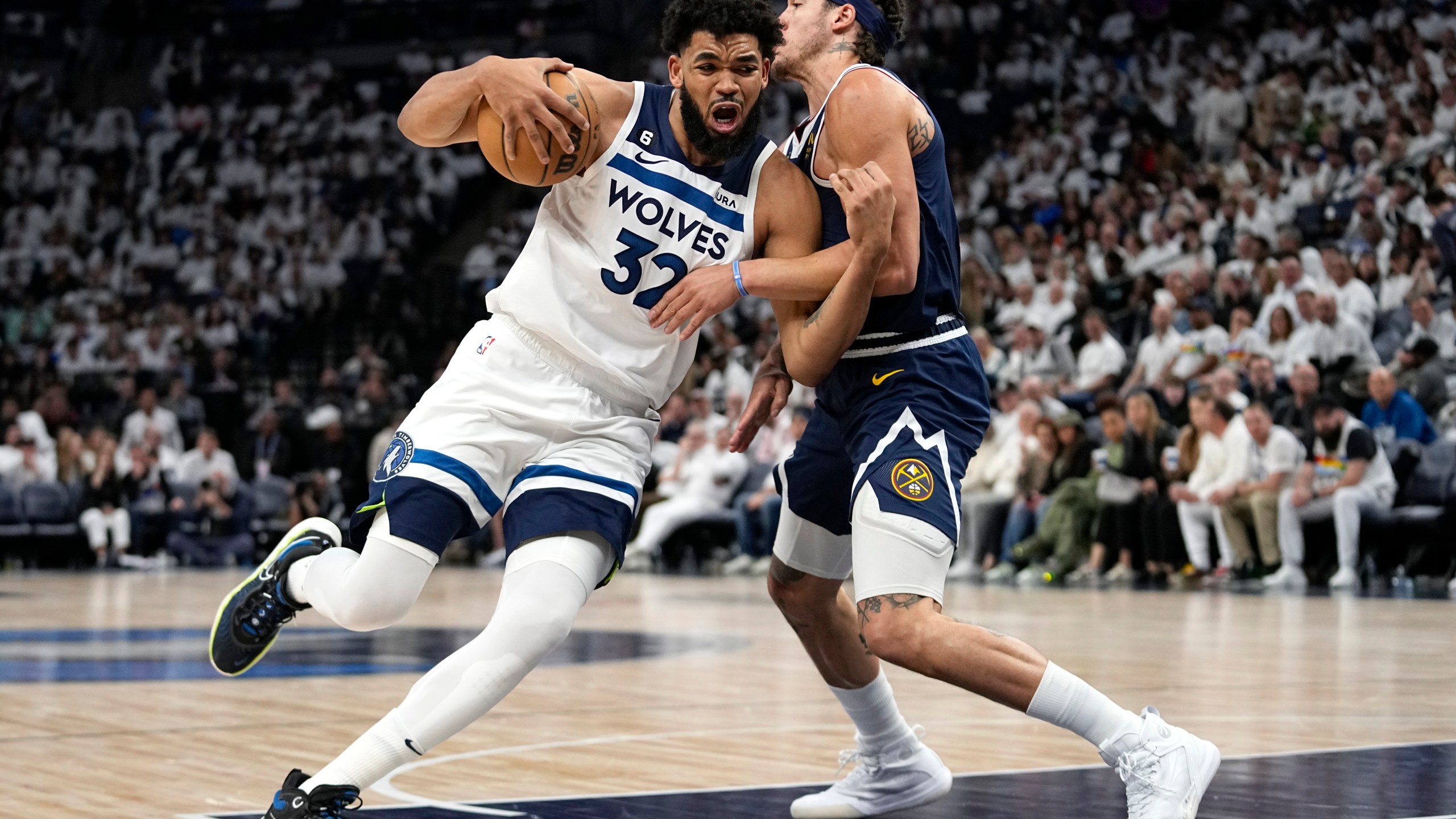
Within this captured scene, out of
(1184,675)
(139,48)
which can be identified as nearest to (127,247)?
(139,48)

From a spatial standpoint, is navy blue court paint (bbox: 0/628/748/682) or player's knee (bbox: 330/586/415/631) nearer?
player's knee (bbox: 330/586/415/631)

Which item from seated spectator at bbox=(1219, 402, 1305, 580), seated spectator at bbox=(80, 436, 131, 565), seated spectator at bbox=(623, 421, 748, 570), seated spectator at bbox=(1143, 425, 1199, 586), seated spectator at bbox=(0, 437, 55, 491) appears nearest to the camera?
seated spectator at bbox=(1219, 402, 1305, 580)

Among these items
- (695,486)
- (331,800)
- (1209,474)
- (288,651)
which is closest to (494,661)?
(331,800)

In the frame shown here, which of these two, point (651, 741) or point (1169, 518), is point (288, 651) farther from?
point (1169, 518)

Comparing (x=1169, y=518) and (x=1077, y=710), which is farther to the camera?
(x=1169, y=518)

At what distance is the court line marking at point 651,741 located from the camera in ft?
13.9

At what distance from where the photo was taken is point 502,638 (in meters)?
3.53

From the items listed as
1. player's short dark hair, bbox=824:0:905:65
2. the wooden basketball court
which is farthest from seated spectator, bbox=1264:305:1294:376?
player's short dark hair, bbox=824:0:905:65

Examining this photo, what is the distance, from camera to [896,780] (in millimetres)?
4324

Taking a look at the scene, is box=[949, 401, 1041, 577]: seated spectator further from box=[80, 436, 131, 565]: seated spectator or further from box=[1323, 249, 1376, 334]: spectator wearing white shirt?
box=[80, 436, 131, 565]: seated spectator

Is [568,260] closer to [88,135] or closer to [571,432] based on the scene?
[571,432]

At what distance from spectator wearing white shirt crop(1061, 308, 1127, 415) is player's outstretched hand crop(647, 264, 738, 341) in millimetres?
10869

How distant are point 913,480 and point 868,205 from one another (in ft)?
2.09

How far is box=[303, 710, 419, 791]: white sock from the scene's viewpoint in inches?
133
